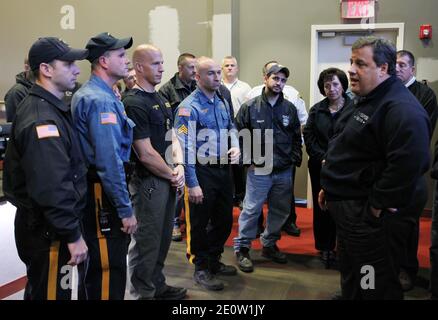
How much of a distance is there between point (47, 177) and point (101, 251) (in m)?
0.56

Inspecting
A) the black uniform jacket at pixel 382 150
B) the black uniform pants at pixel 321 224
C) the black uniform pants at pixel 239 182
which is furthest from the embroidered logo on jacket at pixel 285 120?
the black uniform pants at pixel 239 182

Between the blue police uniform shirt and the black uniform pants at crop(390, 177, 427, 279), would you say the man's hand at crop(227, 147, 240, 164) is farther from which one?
the black uniform pants at crop(390, 177, 427, 279)

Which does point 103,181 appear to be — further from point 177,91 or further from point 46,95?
point 177,91

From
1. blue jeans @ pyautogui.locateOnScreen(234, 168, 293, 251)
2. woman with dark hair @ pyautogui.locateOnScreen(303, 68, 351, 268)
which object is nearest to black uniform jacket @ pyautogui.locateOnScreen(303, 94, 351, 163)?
woman with dark hair @ pyautogui.locateOnScreen(303, 68, 351, 268)

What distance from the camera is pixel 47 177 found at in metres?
1.75

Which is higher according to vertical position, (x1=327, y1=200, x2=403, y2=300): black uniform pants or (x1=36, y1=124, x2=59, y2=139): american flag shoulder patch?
(x1=36, y1=124, x2=59, y2=139): american flag shoulder patch

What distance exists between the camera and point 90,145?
213 cm

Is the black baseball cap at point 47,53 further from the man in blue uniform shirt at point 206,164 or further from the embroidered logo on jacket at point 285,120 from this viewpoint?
the embroidered logo on jacket at point 285,120

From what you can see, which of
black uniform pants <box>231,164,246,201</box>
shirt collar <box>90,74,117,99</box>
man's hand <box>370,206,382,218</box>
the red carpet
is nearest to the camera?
man's hand <box>370,206,382,218</box>

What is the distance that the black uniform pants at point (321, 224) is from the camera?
352 cm

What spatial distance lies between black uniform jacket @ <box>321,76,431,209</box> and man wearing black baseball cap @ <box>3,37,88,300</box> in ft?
4.10

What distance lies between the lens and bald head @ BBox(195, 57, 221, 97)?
9.81 ft

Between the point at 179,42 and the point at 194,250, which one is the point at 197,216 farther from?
the point at 179,42

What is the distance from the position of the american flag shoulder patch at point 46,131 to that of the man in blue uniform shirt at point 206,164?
1.21m
